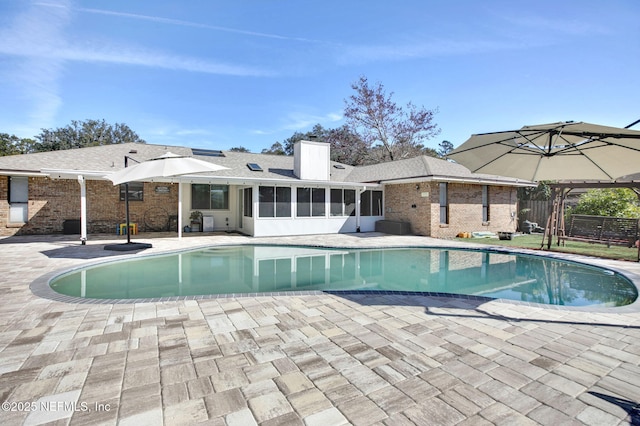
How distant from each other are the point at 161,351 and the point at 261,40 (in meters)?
14.0

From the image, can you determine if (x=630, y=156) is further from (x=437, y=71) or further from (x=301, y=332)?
(x=437, y=71)

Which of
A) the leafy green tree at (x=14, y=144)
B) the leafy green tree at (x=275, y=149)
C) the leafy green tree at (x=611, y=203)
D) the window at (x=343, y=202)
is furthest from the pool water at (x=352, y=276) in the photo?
the leafy green tree at (x=275, y=149)

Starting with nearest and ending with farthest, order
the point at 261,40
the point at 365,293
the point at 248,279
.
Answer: the point at 365,293, the point at 248,279, the point at 261,40

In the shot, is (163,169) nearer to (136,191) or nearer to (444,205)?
(136,191)

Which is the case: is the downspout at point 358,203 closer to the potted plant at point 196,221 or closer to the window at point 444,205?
the window at point 444,205

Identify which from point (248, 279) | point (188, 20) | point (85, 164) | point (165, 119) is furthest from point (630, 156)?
point (165, 119)

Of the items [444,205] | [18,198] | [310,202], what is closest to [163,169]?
[310,202]

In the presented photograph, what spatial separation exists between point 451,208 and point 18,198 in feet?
58.1

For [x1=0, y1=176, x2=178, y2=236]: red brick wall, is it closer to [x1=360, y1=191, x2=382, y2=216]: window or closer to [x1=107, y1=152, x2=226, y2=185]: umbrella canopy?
[x1=107, y1=152, x2=226, y2=185]: umbrella canopy

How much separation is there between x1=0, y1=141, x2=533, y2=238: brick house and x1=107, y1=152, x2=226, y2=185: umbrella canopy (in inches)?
110

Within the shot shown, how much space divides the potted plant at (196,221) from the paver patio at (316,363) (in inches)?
416

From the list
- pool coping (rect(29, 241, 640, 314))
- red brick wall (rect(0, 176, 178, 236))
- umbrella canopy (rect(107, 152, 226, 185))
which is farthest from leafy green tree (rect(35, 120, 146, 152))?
pool coping (rect(29, 241, 640, 314))

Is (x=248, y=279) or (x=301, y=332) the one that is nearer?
(x=301, y=332)

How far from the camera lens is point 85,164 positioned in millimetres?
12648
